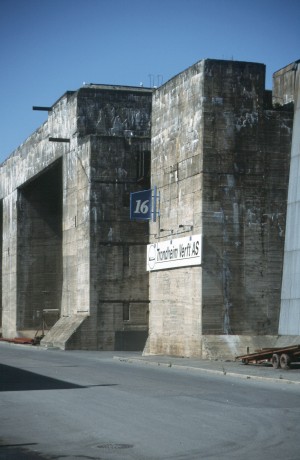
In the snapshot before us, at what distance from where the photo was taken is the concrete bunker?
225ft

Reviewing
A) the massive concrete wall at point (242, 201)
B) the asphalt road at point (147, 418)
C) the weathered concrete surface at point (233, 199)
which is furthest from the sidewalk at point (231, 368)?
the massive concrete wall at point (242, 201)

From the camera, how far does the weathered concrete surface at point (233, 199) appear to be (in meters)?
37.7

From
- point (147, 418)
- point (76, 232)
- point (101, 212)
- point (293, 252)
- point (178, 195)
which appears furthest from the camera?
point (76, 232)

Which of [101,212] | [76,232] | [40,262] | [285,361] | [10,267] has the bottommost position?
[285,361]

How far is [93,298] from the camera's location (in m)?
52.5

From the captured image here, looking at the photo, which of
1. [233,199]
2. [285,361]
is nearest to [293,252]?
[233,199]

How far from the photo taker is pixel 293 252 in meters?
36.9

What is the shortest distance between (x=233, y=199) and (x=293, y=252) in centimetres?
321

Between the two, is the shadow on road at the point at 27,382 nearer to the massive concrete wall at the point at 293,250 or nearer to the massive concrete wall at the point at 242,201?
the massive concrete wall at the point at 242,201

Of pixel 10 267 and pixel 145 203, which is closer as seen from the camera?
pixel 145 203

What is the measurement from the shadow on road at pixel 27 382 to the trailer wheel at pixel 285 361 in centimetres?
762

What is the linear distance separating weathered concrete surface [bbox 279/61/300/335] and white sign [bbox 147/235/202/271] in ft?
11.3

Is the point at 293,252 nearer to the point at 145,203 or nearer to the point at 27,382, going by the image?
the point at 145,203

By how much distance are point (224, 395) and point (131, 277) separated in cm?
3248
